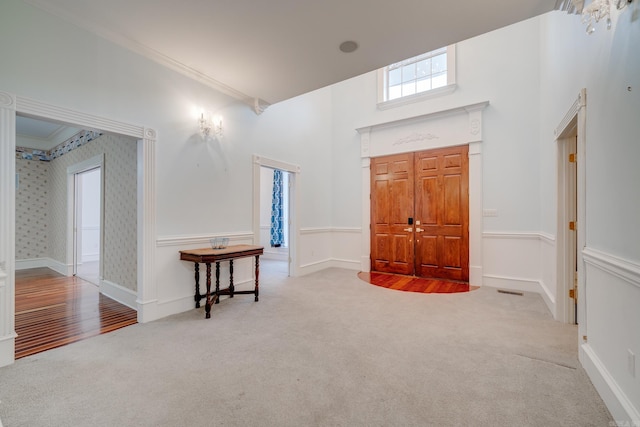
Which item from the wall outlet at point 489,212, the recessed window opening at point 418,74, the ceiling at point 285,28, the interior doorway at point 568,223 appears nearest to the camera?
the ceiling at point 285,28

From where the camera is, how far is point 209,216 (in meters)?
3.61

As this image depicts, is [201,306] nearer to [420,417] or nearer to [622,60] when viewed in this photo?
[420,417]

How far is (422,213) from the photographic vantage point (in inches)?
195

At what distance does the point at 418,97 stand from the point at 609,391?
4.63 m

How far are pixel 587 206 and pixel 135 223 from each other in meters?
4.34

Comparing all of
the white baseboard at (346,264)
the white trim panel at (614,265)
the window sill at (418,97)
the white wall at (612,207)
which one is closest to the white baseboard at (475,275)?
the white baseboard at (346,264)

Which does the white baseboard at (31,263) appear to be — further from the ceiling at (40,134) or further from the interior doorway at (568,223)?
the interior doorway at (568,223)

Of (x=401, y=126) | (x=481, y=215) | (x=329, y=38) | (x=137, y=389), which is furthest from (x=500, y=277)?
(x=137, y=389)

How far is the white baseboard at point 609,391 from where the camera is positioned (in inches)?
55.3

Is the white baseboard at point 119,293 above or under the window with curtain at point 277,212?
under

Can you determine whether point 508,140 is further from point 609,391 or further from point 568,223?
point 609,391

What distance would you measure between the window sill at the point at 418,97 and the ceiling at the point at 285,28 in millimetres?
2264

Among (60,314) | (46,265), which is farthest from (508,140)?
(46,265)

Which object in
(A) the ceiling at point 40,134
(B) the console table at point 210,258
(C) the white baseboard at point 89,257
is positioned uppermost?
(A) the ceiling at point 40,134
